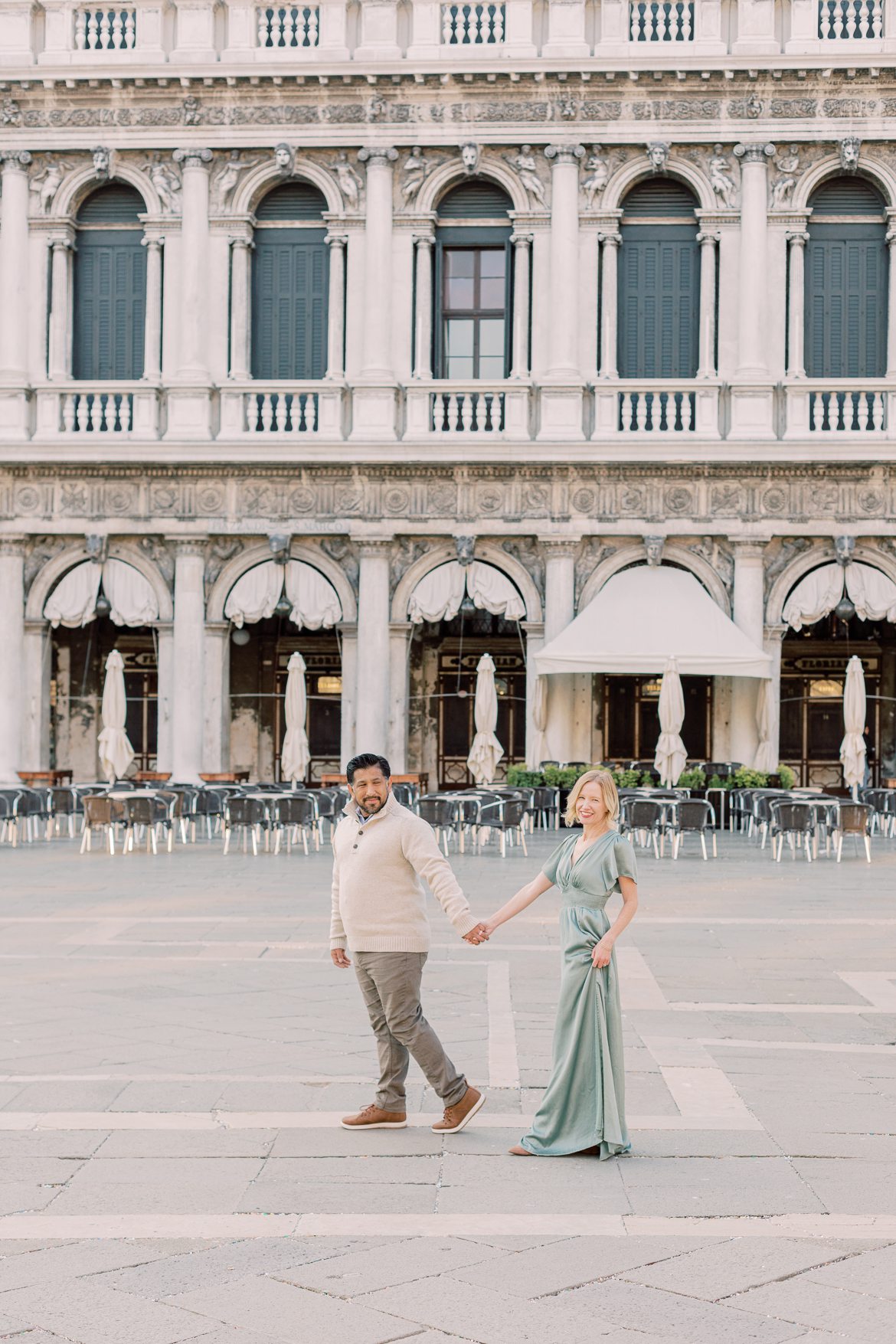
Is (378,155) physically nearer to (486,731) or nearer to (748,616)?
(748,616)

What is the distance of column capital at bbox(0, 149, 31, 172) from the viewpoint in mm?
28359

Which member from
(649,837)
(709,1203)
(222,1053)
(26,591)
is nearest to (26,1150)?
(222,1053)

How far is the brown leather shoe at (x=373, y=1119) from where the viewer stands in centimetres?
709

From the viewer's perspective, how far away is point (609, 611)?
86.3ft

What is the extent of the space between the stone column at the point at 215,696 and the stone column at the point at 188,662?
101 mm

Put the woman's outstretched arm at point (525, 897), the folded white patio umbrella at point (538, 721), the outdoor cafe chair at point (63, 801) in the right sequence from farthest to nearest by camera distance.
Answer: the folded white patio umbrella at point (538, 721) → the outdoor cafe chair at point (63, 801) → the woman's outstretched arm at point (525, 897)

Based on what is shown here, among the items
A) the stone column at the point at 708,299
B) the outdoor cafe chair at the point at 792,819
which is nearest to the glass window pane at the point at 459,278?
the stone column at the point at 708,299

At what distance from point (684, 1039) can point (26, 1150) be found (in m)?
3.78

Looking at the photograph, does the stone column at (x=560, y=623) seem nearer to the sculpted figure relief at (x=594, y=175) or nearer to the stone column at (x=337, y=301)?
the stone column at (x=337, y=301)

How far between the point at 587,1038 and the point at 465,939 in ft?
2.05

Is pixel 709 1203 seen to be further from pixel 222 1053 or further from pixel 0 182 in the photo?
pixel 0 182

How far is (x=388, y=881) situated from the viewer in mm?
7043

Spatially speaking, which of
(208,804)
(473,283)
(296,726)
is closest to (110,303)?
(473,283)

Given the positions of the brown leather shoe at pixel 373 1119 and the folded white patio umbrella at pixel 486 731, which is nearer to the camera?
the brown leather shoe at pixel 373 1119
